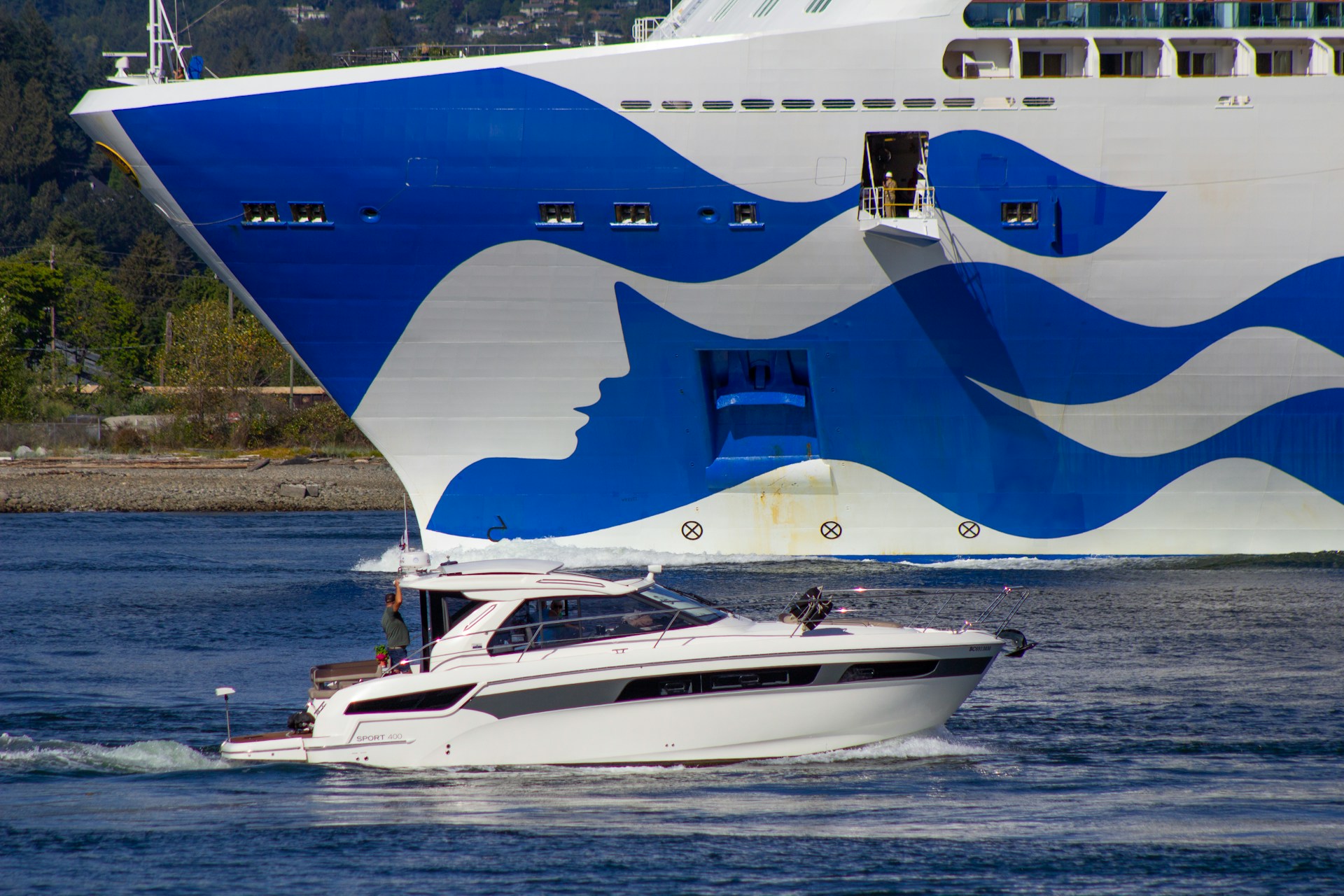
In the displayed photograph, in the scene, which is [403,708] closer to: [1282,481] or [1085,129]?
[1085,129]

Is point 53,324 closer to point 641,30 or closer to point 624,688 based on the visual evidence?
point 641,30

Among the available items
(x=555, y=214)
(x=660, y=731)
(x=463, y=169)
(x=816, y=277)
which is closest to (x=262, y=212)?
(x=463, y=169)

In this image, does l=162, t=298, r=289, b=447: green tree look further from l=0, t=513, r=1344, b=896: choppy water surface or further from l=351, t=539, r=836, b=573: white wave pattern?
l=0, t=513, r=1344, b=896: choppy water surface

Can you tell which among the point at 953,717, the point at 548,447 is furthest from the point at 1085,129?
the point at 953,717

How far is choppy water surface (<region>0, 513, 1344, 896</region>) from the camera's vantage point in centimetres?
1085

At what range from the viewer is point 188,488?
1809 inches

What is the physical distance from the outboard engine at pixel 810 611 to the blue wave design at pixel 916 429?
11.3 metres

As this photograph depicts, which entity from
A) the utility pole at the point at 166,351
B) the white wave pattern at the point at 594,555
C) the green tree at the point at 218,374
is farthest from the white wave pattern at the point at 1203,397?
the utility pole at the point at 166,351

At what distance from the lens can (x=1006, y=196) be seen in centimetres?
2367

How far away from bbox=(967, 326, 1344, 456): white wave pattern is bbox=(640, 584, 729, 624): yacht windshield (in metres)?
11.8

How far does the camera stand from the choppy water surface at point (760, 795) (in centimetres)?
1085

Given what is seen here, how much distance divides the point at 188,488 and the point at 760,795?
3735 cm

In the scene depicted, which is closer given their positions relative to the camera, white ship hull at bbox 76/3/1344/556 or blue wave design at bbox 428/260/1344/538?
white ship hull at bbox 76/3/1344/556

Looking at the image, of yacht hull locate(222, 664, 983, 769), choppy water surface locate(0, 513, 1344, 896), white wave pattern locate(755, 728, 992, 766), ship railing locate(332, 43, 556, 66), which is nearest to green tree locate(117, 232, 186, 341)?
ship railing locate(332, 43, 556, 66)
